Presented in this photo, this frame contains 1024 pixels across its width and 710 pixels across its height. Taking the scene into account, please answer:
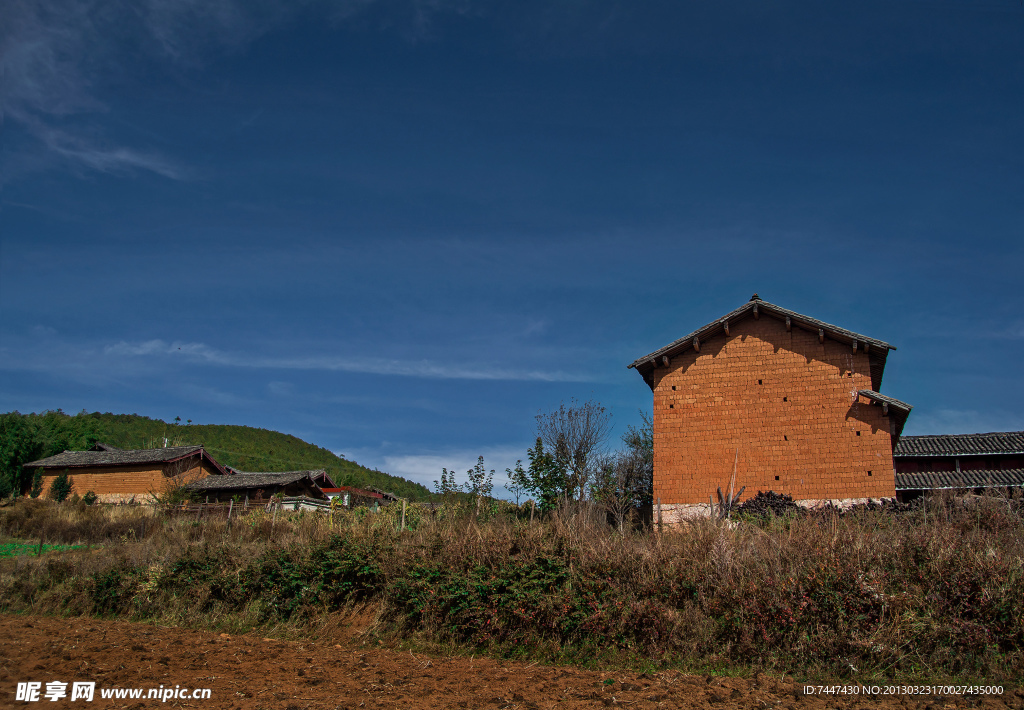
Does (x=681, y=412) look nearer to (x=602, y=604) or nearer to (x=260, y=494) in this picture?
(x=602, y=604)

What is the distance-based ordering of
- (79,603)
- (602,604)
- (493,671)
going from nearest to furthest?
1. (493,671)
2. (602,604)
3. (79,603)

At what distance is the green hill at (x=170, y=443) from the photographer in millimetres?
45031

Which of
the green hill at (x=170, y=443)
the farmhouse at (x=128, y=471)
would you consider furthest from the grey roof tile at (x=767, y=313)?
the green hill at (x=170, y=443)

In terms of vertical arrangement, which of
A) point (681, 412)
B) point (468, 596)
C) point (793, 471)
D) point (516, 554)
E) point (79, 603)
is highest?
point (681, 412)

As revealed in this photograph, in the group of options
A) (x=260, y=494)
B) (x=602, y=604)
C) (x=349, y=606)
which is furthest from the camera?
(x=260, y=494)

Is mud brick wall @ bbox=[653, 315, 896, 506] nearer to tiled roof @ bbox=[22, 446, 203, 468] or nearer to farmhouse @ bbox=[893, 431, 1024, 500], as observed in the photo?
farmhouse @ bbox=[893, 431, 1024, 500]

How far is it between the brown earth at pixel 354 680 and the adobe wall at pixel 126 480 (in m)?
31.9

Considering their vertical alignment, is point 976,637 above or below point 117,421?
below

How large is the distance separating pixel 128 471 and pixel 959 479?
45.8 meters

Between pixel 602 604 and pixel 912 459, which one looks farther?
pixel 912 459

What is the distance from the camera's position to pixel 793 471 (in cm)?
1938

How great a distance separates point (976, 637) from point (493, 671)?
664 cm

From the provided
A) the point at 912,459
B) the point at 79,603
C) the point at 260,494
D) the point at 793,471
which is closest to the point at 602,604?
the point at 793,471

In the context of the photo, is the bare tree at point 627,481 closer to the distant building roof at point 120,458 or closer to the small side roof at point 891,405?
the small side roof at point 891,405
